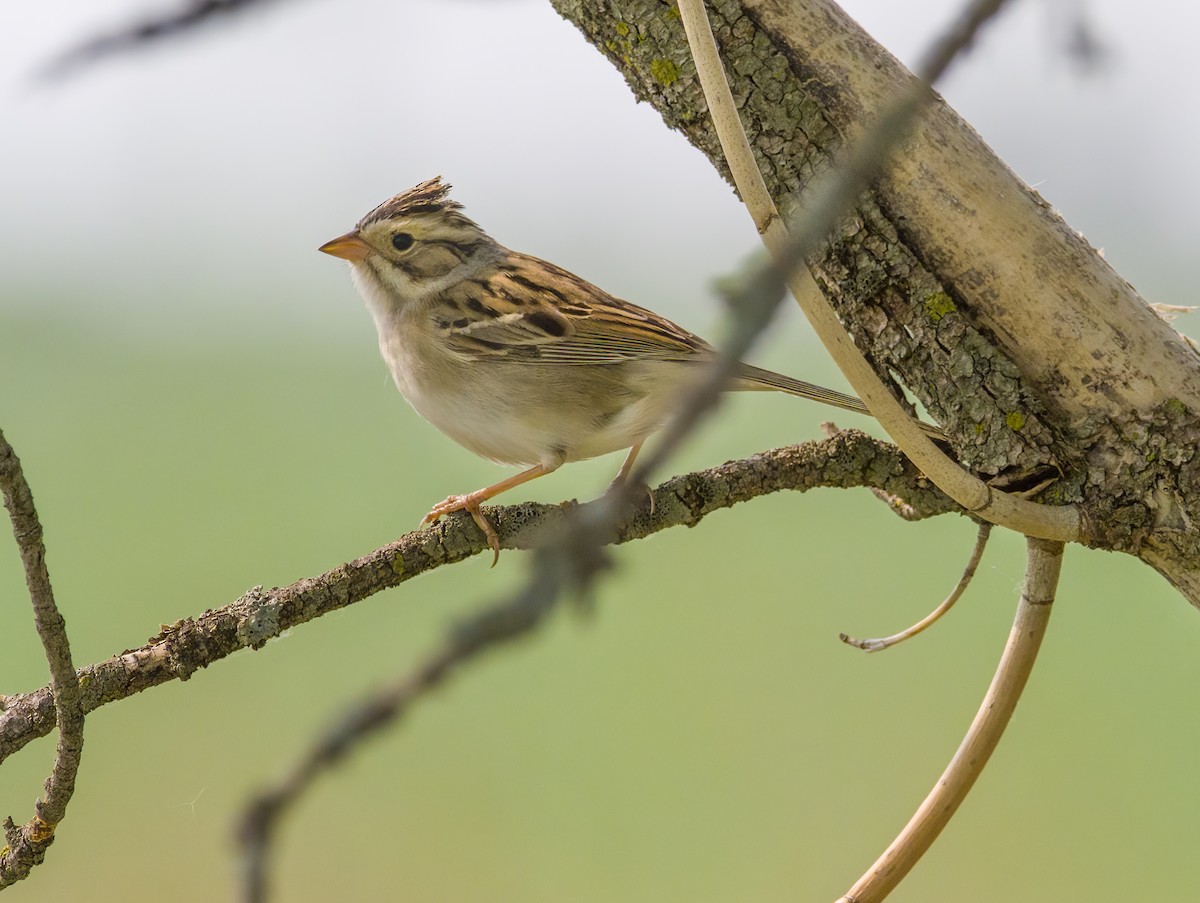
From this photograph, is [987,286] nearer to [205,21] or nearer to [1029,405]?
[1029,405]

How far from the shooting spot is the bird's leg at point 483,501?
6.04 feet

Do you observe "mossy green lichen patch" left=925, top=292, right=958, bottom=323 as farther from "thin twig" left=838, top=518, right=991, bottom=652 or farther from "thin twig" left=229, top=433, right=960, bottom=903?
"thin twig" left=229, top=433, right=960, bottom=903

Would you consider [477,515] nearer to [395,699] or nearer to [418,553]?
[418,553]

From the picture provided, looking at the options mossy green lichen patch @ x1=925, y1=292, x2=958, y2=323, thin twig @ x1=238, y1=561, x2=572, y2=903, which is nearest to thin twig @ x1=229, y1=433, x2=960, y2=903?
thin twig @ x1=238, y1=561, x2=572, y2=903

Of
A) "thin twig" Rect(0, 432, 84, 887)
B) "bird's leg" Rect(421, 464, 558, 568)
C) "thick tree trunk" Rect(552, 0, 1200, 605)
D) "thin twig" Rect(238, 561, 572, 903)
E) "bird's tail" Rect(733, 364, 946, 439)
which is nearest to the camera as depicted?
"thin twig" Rect(238, 561, 572, 903)

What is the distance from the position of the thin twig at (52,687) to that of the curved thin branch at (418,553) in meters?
0.10

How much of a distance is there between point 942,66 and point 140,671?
143 cm

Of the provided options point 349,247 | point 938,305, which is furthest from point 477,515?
point 349,247

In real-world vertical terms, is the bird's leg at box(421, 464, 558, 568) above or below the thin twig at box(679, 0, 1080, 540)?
above

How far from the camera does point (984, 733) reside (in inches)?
68.9

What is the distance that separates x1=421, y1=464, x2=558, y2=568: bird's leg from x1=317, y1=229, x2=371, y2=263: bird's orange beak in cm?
70

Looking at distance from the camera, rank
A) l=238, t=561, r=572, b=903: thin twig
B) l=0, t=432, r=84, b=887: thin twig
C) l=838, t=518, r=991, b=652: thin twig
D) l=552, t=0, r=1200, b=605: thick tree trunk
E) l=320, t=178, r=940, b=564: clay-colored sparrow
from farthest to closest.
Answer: l=320, t=178, r=940, b=564: clay-colored sparrow → l=838, t=518, r=991, b=652: thin twig → l=552, t=0, r=1200, b=605: thick tree trunk → l=0, t=432, r=84, b=887: thin twig → l=238, t=561, r=572, b=903: thin twig

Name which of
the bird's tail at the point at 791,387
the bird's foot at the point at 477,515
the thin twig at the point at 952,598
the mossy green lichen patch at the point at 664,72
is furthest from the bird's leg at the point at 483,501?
the mossy green lichen patch at the point at 664,72

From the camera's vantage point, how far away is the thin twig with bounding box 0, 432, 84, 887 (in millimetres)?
1187
